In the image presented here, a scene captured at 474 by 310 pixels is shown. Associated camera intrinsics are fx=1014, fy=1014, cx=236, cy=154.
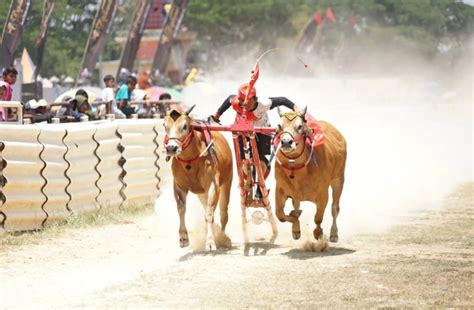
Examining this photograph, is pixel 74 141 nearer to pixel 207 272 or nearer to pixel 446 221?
pixel 207 272

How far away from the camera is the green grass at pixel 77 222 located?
1205cm

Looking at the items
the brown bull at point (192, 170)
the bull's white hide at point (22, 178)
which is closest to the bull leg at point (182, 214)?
the brown bull at point (192, 170)

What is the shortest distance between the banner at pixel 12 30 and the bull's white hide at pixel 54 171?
29.3ft

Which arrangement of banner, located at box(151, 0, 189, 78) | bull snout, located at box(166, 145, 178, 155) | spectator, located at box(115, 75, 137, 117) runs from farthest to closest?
1. banner, located at box(151, 0, 189, 78)
2. spectator, located at box(115, 75, 137, 117)
3. bull snout, located at box(166, 145, 178, 155)

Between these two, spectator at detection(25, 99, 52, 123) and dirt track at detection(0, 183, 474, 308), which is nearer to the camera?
dirt track at detection(0, 183, 474, 308)

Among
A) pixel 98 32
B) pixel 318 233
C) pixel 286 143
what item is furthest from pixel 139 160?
pixel 98 32

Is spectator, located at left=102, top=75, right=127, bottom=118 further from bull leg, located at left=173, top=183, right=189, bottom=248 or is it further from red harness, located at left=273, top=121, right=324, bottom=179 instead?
Answer: red harness, located at left=273, top=121, right=324, bottom=179

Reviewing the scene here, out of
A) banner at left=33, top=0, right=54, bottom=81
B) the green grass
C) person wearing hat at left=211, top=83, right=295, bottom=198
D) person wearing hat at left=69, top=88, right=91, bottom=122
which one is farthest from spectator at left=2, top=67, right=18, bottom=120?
banner at left=33, top=0, right=54, bottom=81

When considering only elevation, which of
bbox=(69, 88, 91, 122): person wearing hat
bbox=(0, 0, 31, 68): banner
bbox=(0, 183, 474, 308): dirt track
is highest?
bbox=(0, 0, 31, 68): banner

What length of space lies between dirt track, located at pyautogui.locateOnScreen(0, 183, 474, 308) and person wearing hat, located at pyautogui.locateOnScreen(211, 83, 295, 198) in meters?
1.27

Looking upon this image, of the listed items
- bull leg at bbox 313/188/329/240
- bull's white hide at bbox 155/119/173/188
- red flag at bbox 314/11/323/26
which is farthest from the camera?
red flag at bbox 314/11/323/26

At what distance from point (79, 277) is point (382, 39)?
50.0 meters

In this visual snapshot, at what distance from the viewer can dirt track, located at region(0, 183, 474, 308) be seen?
873cm

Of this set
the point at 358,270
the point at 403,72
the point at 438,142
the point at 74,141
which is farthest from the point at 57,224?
the point at 403,72
